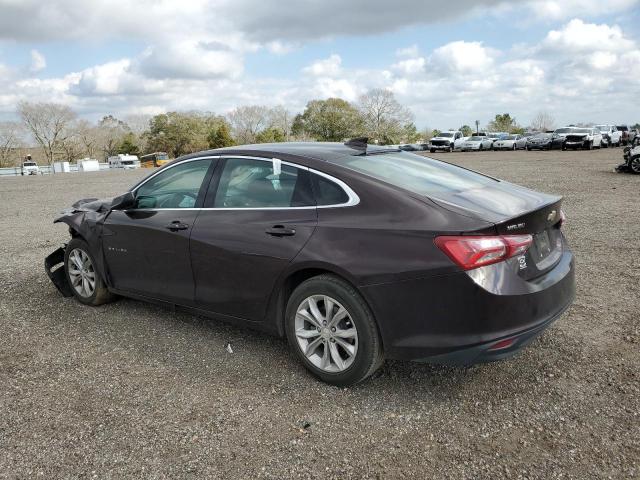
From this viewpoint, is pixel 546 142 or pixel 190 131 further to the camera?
pixel 190 131

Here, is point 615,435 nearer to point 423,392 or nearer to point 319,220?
point 423,392

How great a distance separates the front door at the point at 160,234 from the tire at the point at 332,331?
1.05 m

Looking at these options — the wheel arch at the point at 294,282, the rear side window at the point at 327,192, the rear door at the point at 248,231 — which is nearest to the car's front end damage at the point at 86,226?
the rear door at the point at 248,231

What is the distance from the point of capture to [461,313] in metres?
2.93

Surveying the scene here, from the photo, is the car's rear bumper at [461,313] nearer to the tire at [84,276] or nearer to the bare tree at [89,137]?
the tire at [84,276]

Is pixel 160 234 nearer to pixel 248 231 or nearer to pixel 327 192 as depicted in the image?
pixel 248 231

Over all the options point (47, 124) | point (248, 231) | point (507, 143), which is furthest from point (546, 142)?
point (47, 124)

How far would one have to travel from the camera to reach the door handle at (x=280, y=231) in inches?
137

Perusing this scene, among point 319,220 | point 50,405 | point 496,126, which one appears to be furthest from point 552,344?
point 496,126

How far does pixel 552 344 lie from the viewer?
3.99 m

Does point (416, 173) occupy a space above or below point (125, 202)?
above

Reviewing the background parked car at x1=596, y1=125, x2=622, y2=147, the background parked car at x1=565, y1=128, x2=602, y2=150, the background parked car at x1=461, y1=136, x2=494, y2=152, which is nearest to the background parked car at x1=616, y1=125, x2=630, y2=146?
the background parked car at x1=596, y1=125, x2=622, y2=147

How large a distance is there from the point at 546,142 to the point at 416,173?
139ft

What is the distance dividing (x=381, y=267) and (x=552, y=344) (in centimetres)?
179
